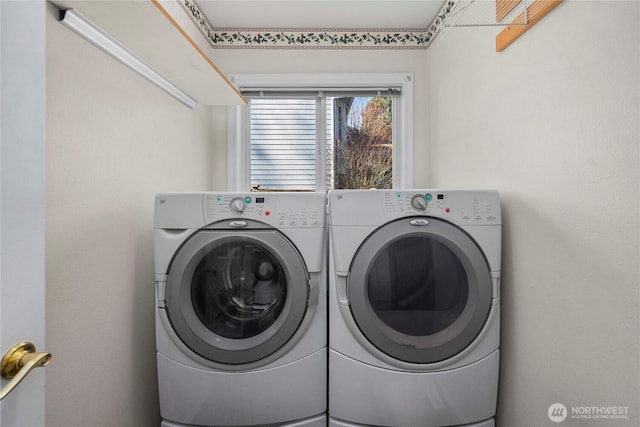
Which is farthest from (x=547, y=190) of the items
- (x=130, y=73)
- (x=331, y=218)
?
(x=130, y=73)

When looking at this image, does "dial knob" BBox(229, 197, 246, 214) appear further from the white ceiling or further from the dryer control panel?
the white ceiling

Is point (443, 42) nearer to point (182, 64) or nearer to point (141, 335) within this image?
point (182, 64)

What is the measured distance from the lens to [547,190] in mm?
1039

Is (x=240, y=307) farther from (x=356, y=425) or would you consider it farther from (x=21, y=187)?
(x=21, y=187)

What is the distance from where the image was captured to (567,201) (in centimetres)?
96

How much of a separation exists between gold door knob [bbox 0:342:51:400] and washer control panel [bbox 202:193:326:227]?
687 mm

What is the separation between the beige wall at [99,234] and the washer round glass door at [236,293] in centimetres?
22

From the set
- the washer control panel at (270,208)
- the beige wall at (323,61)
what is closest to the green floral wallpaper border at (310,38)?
the beige wall at (323,61)

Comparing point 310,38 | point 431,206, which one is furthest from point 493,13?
point 310,38

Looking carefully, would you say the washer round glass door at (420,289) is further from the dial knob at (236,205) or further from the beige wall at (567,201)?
the dial knob at (236,205)

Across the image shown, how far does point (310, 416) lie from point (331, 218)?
80cm

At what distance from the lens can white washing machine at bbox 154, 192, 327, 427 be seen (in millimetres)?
1193
